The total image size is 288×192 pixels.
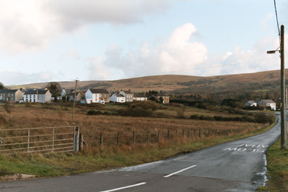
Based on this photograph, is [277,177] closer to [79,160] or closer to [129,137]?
[79,160]

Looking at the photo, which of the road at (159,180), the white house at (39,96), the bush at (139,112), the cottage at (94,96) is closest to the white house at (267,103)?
the cottage at (94,96)

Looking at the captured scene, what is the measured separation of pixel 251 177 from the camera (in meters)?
11.0

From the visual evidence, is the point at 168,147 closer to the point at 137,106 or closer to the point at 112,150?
the point at 112,150

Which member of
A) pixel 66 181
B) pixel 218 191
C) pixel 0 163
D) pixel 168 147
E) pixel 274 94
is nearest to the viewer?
pixel 218 191

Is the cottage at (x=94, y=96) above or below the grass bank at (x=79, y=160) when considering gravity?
above

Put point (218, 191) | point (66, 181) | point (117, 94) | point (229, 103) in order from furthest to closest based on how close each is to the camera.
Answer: point (117, 94) → point (229, 103) → point (66, 181) → point (218, 191)

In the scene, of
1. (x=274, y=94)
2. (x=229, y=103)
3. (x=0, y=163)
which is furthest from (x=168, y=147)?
(x=274, y=94)

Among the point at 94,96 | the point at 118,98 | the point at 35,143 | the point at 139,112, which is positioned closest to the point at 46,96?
the point at 94,96

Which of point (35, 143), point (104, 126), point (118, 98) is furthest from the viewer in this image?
point (118, 98)

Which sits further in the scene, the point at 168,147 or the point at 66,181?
the point at 168,147

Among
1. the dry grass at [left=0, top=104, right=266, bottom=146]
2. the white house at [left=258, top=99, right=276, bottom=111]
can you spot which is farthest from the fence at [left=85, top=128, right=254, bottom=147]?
the white house at [left=258, top=99, right=276, bottom=111]

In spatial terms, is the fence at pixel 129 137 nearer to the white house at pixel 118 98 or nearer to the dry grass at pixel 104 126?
the dry grass at pixel 104 126

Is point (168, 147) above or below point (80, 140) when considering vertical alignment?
below

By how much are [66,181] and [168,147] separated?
11700 mm
